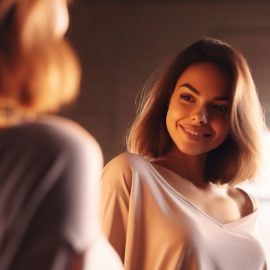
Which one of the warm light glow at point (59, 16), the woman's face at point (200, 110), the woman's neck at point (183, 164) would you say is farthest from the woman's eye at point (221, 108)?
the warm light glow at point (59, 16)

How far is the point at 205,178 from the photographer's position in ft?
3.82

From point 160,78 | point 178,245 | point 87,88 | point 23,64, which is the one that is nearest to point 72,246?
point 23,64

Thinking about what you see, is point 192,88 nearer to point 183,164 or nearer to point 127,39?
point 183,164

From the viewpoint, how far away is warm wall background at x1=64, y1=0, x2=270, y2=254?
1.67m

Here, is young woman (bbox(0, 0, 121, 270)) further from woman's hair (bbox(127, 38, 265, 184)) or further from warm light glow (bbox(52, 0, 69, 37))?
woman's hair (bbox(127, 38, 265, 184))

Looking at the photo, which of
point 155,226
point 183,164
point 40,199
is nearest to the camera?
point 40,199

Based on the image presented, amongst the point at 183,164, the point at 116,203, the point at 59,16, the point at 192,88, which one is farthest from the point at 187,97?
the point at 59,16

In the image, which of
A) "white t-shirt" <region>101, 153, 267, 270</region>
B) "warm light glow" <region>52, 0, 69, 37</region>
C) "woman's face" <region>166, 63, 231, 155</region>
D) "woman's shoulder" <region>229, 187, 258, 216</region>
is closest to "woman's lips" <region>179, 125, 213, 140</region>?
"woman's face" <region>166, 63, 231, 155</region>

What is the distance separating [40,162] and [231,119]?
→ 66 cm

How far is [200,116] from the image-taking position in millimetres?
1043

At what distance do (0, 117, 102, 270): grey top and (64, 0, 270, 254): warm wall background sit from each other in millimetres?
1194

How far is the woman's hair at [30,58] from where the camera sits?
489 mm

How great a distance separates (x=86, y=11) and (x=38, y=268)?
1.33 meters

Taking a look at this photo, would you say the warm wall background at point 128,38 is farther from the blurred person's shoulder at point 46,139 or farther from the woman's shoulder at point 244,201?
the blurred person's shoulder at point 46,139
